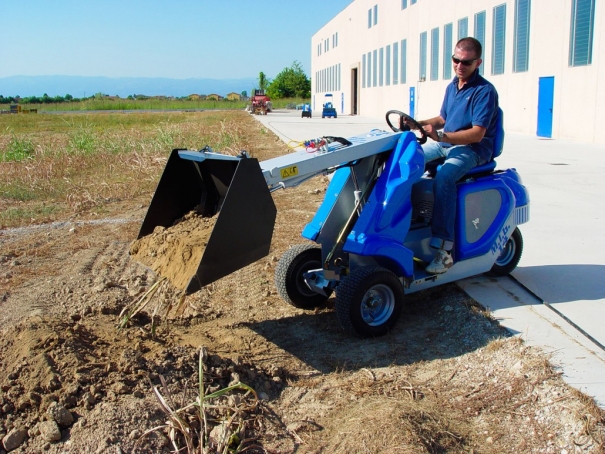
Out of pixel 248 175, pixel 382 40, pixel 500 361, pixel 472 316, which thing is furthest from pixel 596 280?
pixel 382 40

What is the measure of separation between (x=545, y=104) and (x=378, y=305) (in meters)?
18.4

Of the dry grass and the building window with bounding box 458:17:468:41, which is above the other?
the building window with bounding box 458:17:468:41

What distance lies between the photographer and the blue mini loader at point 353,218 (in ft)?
13.0

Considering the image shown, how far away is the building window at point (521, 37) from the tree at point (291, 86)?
3096 inches

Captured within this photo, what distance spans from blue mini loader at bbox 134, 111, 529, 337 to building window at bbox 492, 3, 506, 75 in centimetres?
2009

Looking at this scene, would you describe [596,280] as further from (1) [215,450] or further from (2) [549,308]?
(1) [215,450]

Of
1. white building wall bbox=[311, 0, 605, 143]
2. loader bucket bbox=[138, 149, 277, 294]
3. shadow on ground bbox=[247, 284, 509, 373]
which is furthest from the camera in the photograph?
white building wall bbox=[311, 0, 605, 143]

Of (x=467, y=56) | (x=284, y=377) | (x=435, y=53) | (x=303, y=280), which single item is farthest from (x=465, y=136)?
(x=435, y=53)

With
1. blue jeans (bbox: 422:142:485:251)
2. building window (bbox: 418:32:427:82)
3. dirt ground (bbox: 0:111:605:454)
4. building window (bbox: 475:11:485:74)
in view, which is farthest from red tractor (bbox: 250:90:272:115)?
blue jeans (bbox: 422:142:485:251)

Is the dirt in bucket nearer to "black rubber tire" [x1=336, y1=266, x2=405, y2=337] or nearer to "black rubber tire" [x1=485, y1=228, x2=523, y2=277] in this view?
"black rubber tire" [x1=336, y1=266, x2=405, y2=337]

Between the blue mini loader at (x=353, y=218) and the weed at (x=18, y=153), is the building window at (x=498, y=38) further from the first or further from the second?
the blue mini loader at (x=353, y=218)

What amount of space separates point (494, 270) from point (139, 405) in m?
3.48

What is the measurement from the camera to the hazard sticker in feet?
13.6

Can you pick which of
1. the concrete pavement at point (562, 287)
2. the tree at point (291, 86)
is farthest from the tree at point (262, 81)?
the concrete pavement at point (562, 287)
